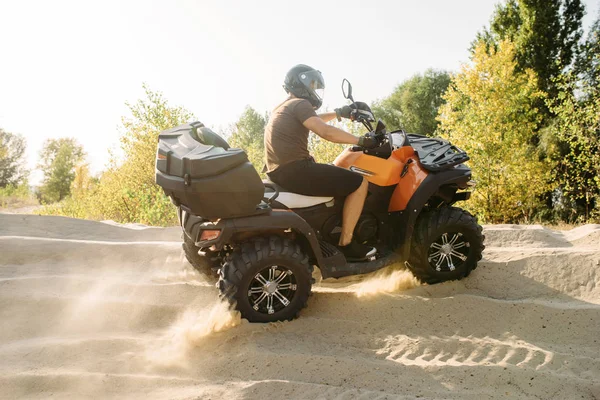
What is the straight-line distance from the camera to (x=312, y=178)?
197 inches

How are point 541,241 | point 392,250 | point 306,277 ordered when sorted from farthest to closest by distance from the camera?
point 541,241 → point 392,250 → point 306,277

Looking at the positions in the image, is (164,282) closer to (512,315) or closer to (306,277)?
(306,277)

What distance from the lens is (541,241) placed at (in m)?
7.38

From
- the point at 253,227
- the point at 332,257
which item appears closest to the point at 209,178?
the point at 253,227

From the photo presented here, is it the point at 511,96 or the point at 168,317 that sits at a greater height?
the point at 511,96

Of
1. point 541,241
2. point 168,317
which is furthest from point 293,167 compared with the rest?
point 541,241

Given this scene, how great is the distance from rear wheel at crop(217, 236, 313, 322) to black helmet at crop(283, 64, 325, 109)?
4.53 feet

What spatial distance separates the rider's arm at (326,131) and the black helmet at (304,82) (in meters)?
0.38

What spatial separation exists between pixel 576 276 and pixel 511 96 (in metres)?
19.3

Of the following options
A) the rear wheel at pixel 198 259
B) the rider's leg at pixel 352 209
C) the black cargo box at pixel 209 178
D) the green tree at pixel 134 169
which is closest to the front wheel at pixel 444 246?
the rider's leg at pixel 352 209

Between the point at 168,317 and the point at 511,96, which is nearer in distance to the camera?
the point at 168,317

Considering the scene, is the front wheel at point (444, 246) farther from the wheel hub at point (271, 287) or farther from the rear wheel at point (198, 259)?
the rear wheel at point (198, 259)

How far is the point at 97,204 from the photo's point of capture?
21.1 m

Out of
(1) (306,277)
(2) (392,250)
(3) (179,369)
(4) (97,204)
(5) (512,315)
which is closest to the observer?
(3) (179,369)
